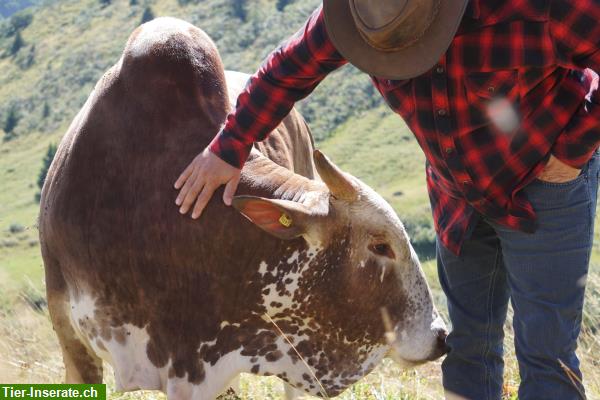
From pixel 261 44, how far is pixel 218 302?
96.2 m

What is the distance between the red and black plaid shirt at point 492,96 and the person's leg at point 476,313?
0.24 meters

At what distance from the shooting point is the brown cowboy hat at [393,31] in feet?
9.68

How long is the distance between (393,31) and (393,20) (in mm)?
48

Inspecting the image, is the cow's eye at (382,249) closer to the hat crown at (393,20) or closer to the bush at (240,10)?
the hat crown at (393,20)

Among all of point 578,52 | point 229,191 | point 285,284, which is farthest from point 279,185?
point 578,52

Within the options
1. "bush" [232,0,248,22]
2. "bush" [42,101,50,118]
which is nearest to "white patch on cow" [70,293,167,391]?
"bush" [42,101,50,118]

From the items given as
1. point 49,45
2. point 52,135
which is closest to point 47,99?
point 52,135

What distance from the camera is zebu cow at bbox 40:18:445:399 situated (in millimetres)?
3840

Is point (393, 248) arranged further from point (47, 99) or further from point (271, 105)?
point (47, 99)

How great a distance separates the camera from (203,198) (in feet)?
12.4

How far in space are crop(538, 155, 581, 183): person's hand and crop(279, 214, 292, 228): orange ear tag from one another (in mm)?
1051

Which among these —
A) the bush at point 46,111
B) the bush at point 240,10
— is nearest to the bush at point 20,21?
the bush at point 46,111

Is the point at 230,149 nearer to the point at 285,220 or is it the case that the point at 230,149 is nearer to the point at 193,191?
the point at 193,191

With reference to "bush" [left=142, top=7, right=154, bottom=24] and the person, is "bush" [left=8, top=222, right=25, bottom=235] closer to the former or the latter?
"bush" [left=142, top=7, right=154, bottom=24]
